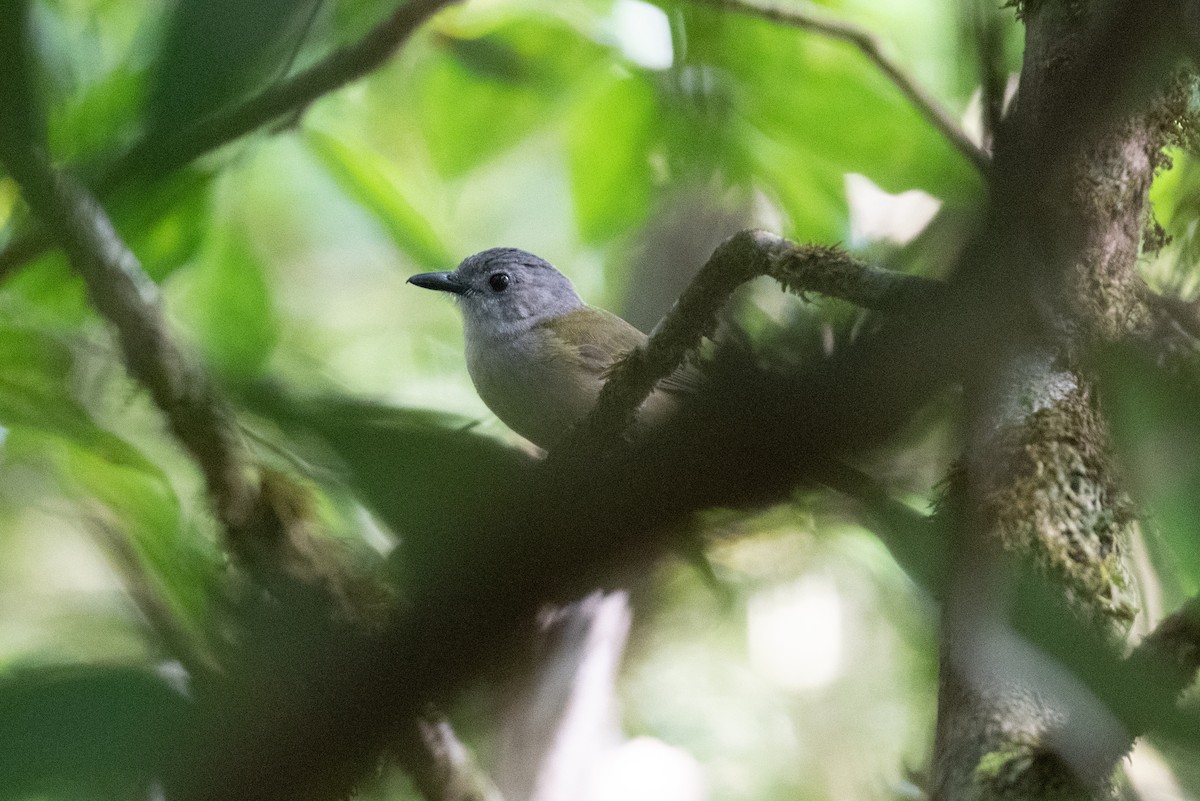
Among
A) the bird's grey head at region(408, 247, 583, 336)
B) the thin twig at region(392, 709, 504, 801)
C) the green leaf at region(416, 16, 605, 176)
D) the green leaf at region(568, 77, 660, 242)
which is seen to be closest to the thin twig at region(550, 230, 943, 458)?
the thin twig at region(392, 709, 504, 801)

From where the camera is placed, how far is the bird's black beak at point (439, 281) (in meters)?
4.57

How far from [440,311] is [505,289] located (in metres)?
1.84

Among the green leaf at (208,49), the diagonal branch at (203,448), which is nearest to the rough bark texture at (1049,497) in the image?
the green leaf at (208,49)

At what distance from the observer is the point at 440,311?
6559 mm

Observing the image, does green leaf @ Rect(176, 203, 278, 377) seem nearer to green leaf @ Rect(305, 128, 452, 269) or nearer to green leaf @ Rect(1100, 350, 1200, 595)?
green leaf @ Rect(305, 128, 452, 269)

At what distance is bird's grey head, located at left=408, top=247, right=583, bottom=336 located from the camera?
4582 millimetres

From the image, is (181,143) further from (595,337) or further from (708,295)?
(595,337)

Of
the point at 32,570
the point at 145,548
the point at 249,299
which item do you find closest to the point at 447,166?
the point at 249,299

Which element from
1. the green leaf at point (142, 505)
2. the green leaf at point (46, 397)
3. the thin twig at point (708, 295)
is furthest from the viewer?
the thin twig at point (708, 295)

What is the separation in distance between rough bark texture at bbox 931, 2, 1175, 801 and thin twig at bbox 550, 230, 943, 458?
0.38 m

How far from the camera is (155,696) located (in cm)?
68

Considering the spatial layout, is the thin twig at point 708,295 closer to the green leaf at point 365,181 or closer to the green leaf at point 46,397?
the green leaf at point 46,397

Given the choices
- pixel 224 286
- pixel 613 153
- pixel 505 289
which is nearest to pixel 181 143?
pixel 224 286

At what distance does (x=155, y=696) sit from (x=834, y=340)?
1.53 feet
